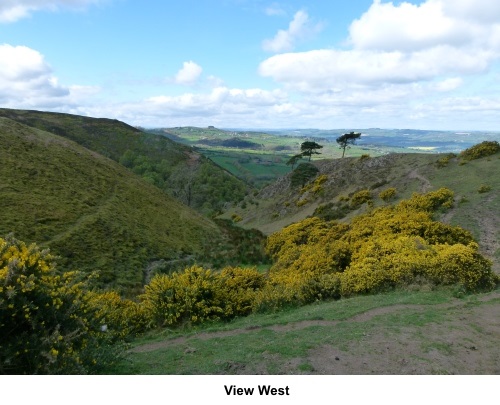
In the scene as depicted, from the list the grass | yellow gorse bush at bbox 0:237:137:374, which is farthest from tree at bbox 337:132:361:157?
yellow gorse bush at bbox 0:237:137:374

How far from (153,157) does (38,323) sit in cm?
9967

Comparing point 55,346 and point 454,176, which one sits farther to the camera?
point 454,176

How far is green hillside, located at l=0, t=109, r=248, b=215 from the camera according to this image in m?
87.5

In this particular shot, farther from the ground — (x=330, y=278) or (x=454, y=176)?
(x=454, y=176)

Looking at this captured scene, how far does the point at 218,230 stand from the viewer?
37656 mm

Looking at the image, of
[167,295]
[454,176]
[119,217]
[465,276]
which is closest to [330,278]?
[465,276]

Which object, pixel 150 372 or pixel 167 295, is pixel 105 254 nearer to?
pixel 167 295

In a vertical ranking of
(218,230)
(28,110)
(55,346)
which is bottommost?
(218,230)

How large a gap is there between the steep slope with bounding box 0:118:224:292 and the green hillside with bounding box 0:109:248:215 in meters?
38.6

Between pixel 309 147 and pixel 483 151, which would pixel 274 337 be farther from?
pixel 309 147

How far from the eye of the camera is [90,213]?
29.7 meters

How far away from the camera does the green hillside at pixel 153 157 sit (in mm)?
87500

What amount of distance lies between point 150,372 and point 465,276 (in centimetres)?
1292

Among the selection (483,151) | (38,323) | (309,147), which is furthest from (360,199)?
(38,323)
